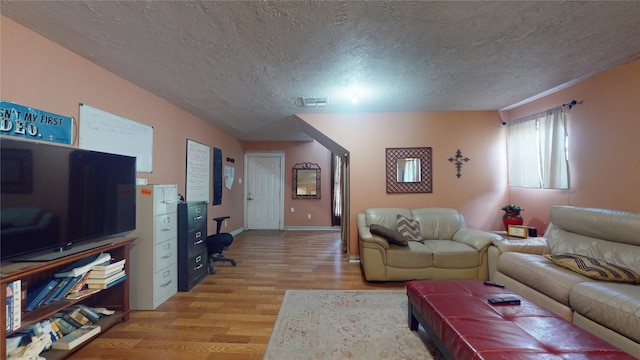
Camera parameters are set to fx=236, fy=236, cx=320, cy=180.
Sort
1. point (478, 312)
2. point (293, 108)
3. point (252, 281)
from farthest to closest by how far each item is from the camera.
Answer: point (293, 108)
point (252, 281)
point (478, 312)

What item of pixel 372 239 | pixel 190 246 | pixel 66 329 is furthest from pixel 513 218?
pixel 66 329

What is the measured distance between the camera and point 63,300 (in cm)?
167

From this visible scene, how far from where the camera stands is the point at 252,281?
2.97 meters

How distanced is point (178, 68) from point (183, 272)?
7.16 feet

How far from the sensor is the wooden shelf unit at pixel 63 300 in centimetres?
134

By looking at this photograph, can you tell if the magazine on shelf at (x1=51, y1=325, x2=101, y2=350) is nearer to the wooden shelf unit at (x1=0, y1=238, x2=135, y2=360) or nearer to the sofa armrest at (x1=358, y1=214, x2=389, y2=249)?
the wooden shelf unit at (x1=0, y1=238, x2=135, y2=360)

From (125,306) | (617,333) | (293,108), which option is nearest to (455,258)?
(617,333)

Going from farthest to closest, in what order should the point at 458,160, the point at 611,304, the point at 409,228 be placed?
1. the point at 458,160
2. the point at 409,228
3. the point at 611,304

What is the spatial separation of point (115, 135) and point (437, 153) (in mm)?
4156

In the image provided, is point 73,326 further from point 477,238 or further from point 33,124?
point 477,238

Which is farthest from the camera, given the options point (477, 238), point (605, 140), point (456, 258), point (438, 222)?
point (438, 222)

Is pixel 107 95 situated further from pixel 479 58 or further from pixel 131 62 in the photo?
pixel 479 58

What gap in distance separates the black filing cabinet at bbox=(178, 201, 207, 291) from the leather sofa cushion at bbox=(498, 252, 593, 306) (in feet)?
11.2

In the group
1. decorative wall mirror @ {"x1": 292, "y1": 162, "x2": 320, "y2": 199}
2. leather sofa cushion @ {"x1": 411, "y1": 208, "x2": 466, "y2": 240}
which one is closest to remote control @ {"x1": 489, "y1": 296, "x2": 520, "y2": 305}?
leather sofa cushion @ {"x1": 411, "y1": 208, "x2": 466, "y2": 240}
